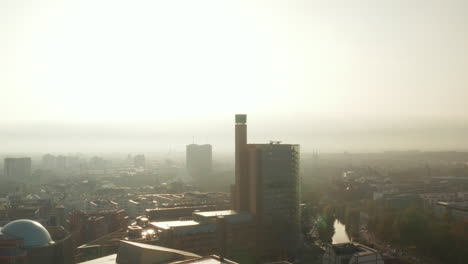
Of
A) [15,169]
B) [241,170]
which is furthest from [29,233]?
[15,169]

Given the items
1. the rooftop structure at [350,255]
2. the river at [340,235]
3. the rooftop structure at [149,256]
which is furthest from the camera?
the river at [340,235]

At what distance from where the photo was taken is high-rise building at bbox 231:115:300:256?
20031mm

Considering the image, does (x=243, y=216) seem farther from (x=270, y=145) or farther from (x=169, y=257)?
(x=169, y=257)

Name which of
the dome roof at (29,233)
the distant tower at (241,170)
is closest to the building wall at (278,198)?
the distant tower at (241,170)

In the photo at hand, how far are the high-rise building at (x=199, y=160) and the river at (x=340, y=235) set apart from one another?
1292 inches

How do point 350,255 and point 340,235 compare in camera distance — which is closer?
point 350,255

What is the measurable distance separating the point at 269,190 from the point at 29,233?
9669mm

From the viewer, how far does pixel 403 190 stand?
4031 cm

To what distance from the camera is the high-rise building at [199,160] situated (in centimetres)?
6125

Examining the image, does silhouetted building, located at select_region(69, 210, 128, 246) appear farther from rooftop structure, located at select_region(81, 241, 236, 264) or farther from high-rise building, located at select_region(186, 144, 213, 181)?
high-rise building, located at select_region(186, 144, 213, 181)

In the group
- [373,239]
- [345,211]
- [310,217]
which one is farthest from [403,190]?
[373,239]

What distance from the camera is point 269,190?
20.3 metres

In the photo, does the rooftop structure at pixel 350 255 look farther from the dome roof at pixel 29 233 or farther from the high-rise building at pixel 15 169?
the high-rise building at pixel 15 169

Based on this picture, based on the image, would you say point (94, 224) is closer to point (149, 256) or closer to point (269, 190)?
point (269, 190)
